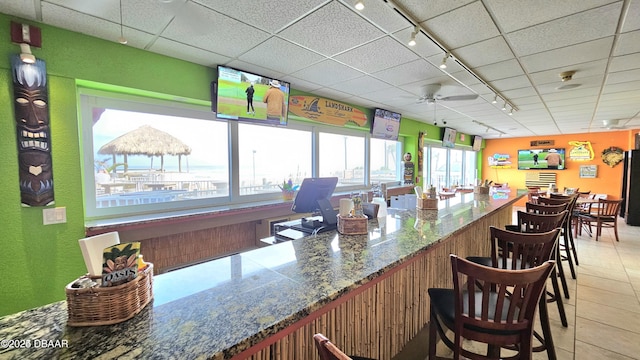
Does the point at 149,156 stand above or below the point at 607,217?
above

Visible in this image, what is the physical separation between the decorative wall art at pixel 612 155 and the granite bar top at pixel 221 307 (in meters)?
10.5

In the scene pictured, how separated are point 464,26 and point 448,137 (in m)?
6.13

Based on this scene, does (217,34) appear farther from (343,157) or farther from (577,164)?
(577,164)

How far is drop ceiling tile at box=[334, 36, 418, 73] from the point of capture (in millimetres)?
2518

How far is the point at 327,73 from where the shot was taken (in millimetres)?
3318

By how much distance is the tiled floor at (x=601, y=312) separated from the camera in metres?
2.10

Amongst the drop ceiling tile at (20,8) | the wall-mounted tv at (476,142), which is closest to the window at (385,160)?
the wall-mounted tv at (476,142)

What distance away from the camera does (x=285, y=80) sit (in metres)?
3.61

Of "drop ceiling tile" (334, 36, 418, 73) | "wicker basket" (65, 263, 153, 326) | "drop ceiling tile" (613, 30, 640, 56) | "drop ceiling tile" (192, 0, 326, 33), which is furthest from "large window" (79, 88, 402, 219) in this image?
"drop ceiling tile" (613, 30, 640, 56)

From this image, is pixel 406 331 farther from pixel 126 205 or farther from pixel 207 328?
pixel 126 205

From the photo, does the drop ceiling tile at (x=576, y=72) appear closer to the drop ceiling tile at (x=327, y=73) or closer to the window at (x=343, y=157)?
the drop ceiling tile at (x=327, y=73)

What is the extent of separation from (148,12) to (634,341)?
4597mm

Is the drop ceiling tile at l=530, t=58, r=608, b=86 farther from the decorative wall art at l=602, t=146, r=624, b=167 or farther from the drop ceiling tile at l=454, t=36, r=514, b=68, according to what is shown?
the decorative wall art at l=602, t=146, r=624, b=167

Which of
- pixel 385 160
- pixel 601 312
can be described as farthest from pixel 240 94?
pixel 601 312
